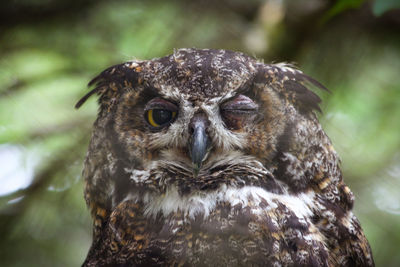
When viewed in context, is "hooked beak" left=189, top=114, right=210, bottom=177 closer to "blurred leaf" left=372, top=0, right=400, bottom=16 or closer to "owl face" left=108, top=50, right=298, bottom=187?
"owl face" left=108, top=50, right=298, bottom=187

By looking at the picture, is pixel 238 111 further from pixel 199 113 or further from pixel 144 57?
pixel 144 57

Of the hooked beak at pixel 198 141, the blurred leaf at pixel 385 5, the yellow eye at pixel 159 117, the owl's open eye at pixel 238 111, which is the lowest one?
the hooked beak at pixel 198 141

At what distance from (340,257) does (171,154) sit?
2.32 ft

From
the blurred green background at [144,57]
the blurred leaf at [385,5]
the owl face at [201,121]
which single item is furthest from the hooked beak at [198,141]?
the blurred leaf at [385,5]

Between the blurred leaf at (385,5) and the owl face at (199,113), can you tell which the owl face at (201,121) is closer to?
the owl face at (199,113)

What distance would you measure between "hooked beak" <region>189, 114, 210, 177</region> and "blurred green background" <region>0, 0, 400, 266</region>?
0.53 m

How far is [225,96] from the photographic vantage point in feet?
4.72

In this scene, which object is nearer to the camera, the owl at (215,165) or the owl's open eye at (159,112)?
the owl at (215,165)

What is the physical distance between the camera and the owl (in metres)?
1.35

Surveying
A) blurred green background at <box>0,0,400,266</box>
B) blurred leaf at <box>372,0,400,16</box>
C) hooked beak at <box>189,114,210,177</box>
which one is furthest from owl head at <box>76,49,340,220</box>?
blurred leaf at <box>372,0,400,16</box>

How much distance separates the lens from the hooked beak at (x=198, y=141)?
1364mm

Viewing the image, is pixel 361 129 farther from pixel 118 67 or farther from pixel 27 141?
pixel 27 141

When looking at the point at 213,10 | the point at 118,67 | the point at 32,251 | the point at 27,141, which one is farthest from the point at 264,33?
the point at 32,251

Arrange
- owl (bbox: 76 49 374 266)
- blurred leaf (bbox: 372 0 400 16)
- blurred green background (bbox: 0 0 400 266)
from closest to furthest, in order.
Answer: owl (bbox: 76 49 374 266) → blurred leaf (bbox: 372 0 400 16) → blurred green background (bbox: 0 0 400 266)
